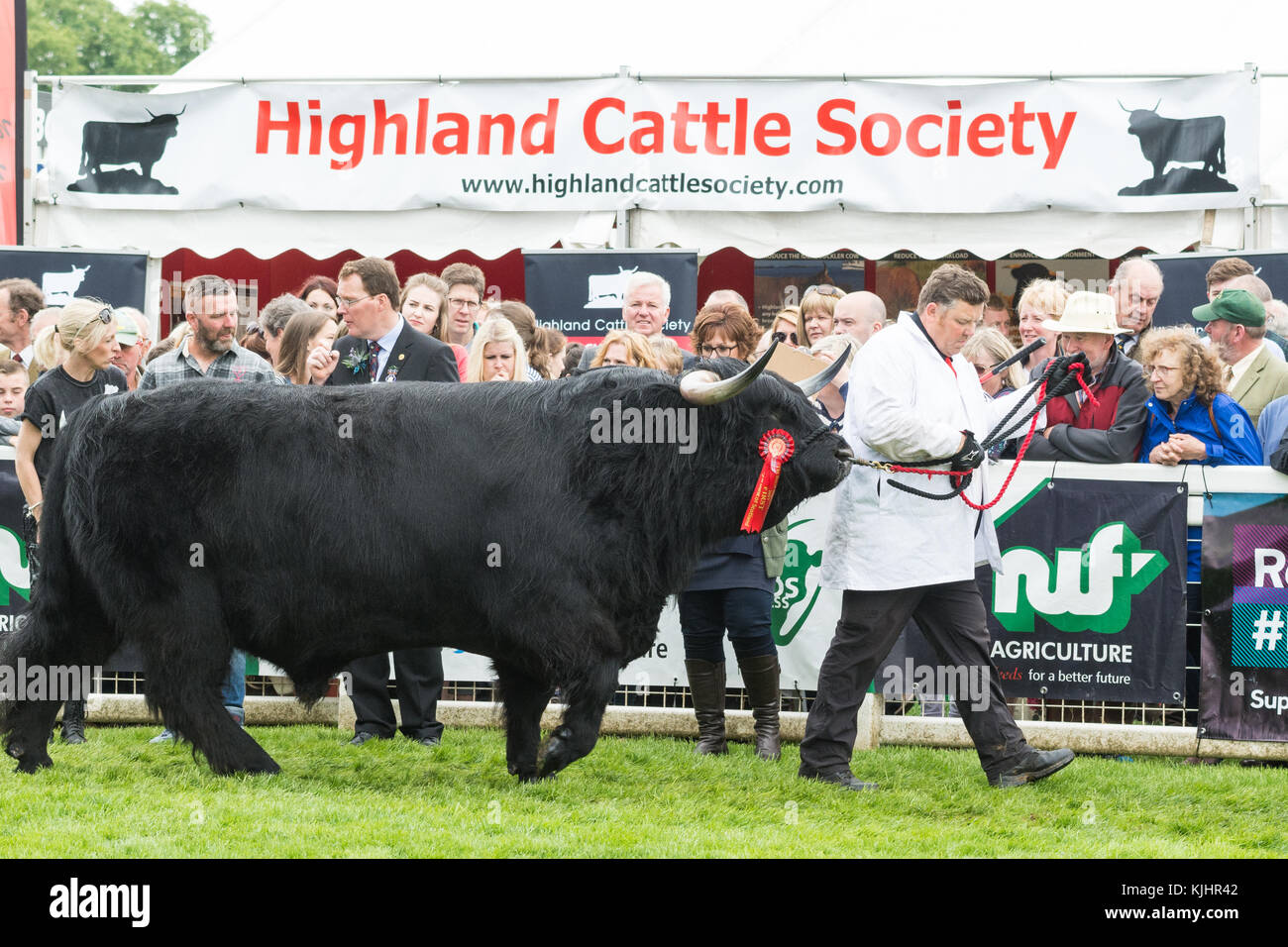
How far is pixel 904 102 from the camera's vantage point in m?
10.8

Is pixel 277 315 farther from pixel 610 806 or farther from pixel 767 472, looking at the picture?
pixel 610 806

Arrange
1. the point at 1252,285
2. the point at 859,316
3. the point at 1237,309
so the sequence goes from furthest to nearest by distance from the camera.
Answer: the point at 1252,285
the point at 859,316
the point at 1237,309

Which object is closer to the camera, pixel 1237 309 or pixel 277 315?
pixel 1237 309

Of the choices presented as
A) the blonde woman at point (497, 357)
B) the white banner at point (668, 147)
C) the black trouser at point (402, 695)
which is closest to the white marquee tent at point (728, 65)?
the white banner at point (668, 147)

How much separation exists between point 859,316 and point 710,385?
2618 mm

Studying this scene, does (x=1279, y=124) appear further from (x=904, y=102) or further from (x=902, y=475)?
(x=902, y=475)

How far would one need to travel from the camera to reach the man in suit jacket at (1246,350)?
308 inches

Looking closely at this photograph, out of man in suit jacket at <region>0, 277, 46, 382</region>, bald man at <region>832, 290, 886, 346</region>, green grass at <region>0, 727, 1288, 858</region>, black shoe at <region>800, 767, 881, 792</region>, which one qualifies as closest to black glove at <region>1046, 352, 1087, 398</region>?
green grass at <region>0, 727, 1288, 858</region>

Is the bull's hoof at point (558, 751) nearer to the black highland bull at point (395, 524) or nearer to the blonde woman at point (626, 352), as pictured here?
the black highland bull at point (395, 524)

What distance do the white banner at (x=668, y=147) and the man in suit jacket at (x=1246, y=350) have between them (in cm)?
277

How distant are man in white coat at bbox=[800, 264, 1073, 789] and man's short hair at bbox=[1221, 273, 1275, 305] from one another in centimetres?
301

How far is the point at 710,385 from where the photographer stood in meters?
5.86

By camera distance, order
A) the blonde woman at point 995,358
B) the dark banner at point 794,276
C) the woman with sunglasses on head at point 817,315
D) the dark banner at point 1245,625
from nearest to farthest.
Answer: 1. the dark banner at point 1245,625
2. the blonde woman at point 995,358
3. the woman with sunglasses on head at point 817,315
4. the dark banner at point 794,276

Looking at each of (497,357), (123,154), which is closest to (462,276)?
(497,357)
